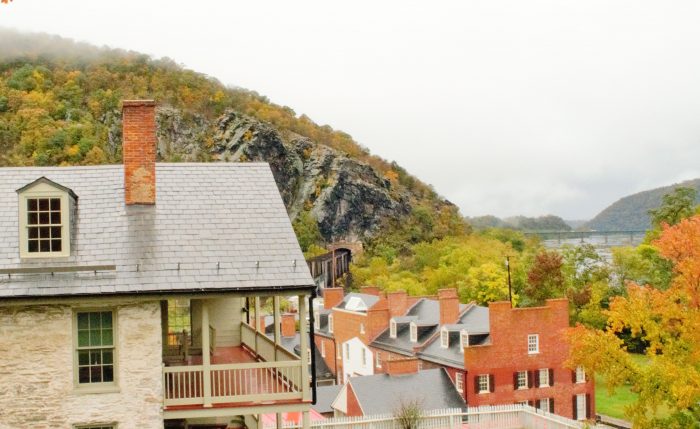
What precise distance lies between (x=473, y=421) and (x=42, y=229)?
21281 mm

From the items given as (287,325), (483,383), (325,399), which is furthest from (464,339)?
(287,325)

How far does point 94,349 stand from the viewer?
48.6 feet

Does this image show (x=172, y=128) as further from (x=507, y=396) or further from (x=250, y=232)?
(x=250, y=232)

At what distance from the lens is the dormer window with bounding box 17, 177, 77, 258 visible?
15.2 m

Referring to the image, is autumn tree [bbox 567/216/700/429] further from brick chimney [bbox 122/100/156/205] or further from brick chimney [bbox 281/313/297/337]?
brick chimney [bbox 281/313/297/337]

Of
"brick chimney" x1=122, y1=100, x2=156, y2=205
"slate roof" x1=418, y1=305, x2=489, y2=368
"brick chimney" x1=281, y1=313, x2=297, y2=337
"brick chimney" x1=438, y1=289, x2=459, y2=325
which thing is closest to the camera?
"brick chimney" x1=122, y1=100, x2=156, y2=205

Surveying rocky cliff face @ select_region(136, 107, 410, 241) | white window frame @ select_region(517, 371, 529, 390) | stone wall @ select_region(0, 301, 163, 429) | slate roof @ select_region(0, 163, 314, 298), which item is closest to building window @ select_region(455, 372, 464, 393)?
white window frame @ select_region(517, 371, 529, 390)

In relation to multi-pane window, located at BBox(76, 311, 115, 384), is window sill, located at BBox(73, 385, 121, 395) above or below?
below

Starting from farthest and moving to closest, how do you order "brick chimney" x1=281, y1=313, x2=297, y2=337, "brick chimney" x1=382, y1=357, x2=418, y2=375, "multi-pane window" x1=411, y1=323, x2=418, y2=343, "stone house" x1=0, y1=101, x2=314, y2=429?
"brick chimney" x1=281, y1=313, x2=297, y2=337 → "multi-pane window" x1=411, y1=323, x2=418, y2=343 → "brick chimney" x1=382, y1=357, x2=418, y2=375 → "stone house" x1=0, y1=101, x2=314, y2=429

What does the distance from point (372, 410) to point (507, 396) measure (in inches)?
400

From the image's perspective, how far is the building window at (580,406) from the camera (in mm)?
42125

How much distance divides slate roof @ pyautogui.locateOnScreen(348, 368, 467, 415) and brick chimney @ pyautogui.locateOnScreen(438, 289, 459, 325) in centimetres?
653

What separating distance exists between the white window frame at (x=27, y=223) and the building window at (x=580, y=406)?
33.4 m

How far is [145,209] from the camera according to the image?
16.8 meters
